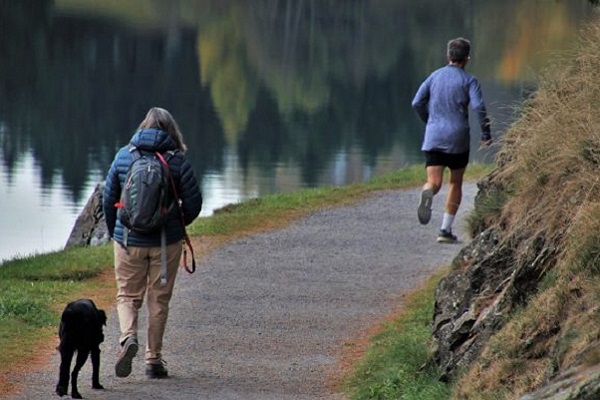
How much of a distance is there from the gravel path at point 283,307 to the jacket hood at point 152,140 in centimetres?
160

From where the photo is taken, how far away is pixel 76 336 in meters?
9.69

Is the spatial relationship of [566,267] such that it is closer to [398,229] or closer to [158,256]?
[158,256]

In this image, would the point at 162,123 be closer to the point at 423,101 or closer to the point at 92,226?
the point at 423,101

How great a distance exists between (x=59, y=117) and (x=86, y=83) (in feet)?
36.2

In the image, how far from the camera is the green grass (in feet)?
30.2

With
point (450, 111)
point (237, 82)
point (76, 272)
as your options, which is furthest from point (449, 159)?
point (237, 82)

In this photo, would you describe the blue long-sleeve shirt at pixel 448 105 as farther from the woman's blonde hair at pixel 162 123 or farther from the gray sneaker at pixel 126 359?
the gray sneaker at pixel 126 359

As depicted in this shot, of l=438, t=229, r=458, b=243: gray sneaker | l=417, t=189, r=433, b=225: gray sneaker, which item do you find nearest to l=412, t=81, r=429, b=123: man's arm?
l=417, t=189, r=433, b=225: gray sneaker

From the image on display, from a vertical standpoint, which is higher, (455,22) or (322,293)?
(322,293)

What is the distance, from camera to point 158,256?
10.3 metres

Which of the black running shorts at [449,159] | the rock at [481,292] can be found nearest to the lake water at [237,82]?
the black running shorts at [449,159]

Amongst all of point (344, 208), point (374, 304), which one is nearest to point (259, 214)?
point (344, 208)

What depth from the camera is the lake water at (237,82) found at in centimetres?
3509

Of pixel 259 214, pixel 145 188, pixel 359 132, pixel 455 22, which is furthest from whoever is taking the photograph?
pixel 455 22
